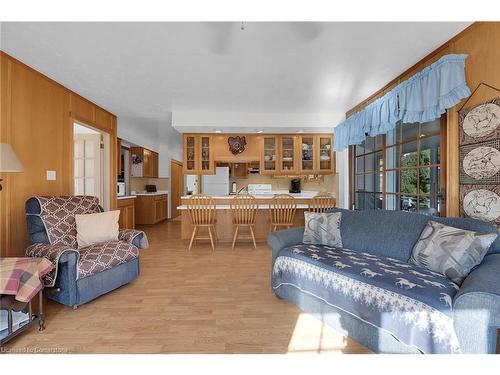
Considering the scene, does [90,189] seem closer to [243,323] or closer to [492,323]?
[243,323]

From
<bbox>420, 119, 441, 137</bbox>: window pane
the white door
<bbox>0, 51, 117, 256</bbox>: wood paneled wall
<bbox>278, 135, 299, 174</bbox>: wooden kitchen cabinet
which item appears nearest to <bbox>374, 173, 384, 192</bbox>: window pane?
<bbox>420, 119, 441, 137</bbox>: window pane

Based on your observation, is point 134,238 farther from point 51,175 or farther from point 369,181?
point 369,181

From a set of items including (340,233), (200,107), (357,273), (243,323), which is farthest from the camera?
(200,107)

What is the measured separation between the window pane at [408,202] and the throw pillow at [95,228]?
3368 mm

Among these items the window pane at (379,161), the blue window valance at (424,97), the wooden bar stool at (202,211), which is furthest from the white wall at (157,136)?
the window pane at (379,161)

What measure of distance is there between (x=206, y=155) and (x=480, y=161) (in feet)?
13.9

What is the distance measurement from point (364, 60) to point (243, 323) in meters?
2.74

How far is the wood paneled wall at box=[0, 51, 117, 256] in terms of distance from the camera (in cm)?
235

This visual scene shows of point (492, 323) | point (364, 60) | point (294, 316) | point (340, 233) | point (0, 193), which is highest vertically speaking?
point (364, 60)

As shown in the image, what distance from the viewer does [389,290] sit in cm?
146

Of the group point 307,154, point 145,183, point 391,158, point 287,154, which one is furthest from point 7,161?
point 145,183

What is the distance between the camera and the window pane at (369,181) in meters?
3.64
